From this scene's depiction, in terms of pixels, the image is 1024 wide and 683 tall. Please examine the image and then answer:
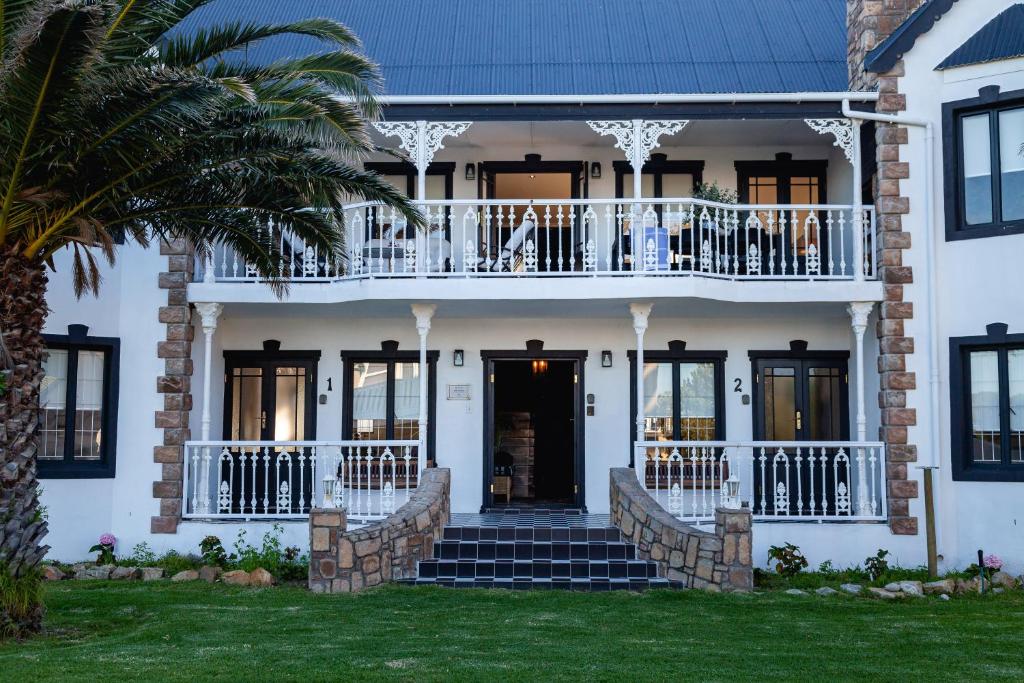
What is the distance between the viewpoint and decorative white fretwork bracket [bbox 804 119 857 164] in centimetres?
1381

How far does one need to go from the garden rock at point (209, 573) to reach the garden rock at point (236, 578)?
→ 0.14 m

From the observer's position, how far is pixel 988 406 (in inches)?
518

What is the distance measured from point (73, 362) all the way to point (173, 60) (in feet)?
18.7

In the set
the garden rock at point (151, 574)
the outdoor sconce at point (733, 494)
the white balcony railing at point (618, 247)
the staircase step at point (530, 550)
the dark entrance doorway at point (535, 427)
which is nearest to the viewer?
the outdoor sconce at point (733, 494)

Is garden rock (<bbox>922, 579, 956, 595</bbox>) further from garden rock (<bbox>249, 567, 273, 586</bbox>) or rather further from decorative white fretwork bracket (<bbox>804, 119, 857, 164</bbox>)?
garden rock (<bbox>249, 567, 273, 586</bbox>)

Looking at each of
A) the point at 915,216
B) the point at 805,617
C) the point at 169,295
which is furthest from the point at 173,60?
the point at 915,216

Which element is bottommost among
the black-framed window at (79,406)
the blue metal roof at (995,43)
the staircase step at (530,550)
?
the staircase step at (530,550)

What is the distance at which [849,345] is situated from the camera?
15.3 metres

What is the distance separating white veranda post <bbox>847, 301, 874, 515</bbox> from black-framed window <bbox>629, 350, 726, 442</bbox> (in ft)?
6.97

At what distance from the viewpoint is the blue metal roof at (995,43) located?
515 inches

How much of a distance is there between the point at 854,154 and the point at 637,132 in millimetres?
2758

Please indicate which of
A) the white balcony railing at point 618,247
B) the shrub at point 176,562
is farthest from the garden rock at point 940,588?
the shrub at point 176,562

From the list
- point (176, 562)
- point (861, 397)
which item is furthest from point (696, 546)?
point (176, 562)

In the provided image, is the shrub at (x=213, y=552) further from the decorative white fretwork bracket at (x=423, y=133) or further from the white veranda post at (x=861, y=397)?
the white veranda post at (x=861, y=397)
